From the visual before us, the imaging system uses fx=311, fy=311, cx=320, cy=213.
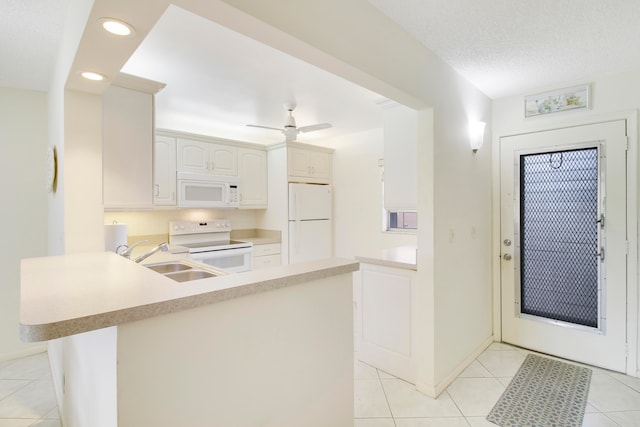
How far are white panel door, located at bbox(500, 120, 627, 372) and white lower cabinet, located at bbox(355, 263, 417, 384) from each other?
134 cm

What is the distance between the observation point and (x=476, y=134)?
107 inches

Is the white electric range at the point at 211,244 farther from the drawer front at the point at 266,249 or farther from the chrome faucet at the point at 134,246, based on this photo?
the chrome faucet at the point at 134,246

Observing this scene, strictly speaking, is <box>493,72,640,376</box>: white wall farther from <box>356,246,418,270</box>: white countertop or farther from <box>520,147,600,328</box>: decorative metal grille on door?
<box>356,246,418,270</box>: white countertop

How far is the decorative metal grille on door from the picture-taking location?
8.67ft

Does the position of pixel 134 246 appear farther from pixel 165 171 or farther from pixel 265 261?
pixel 265 261

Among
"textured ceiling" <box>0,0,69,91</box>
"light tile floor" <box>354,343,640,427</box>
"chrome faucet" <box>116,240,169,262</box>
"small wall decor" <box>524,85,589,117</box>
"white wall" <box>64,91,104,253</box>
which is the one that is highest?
"textured ceiling" <box>0,0,69,91</box>

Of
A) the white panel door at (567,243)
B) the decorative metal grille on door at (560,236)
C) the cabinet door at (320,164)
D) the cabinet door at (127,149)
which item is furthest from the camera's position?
the cabinet door at (320,164)

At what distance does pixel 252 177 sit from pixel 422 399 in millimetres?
3368

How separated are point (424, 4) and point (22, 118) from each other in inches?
141

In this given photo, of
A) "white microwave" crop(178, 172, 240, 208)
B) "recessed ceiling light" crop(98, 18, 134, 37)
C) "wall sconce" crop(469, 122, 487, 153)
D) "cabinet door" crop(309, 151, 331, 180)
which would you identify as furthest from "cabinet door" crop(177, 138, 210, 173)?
"wall sconce" crop(469, 122, 487, 153)

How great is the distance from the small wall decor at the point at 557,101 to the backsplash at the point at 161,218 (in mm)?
3755

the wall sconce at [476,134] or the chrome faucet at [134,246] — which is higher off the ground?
the wall sconce at [476,134]

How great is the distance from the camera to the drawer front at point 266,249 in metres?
4.22

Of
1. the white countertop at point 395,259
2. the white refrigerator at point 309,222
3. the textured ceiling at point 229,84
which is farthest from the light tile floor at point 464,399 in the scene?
the textured ceiling at point 229,84
